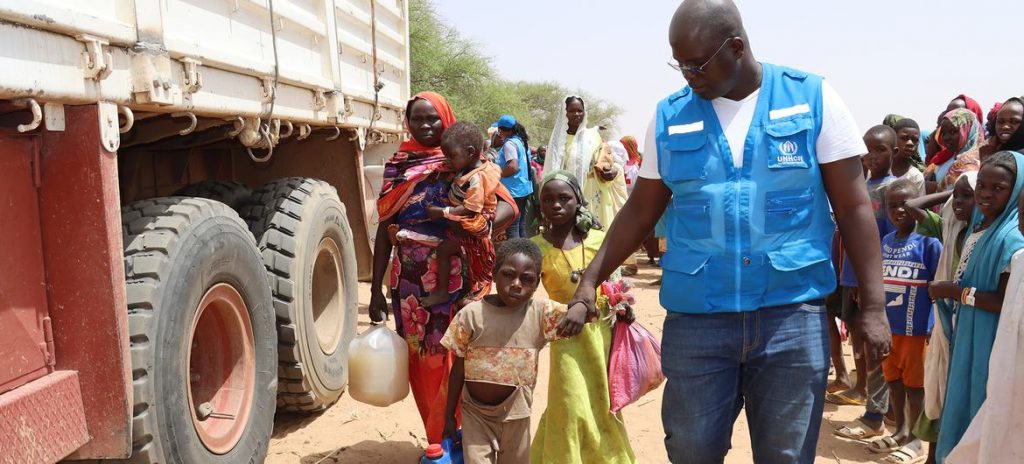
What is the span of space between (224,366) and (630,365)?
1688 mm

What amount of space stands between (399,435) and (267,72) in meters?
1.99


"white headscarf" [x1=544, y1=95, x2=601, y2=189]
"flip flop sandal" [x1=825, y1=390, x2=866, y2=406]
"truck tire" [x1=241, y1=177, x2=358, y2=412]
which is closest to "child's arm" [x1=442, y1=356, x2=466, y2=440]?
"truck tire" [x1=241, y1=177, x2=358, y2=412]

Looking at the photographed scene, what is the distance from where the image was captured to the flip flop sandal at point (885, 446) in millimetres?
4121

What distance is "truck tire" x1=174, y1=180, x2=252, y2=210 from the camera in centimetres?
382

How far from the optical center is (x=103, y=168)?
2291 mm

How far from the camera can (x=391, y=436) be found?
428cm

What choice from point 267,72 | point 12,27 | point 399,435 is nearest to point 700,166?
point 12,27

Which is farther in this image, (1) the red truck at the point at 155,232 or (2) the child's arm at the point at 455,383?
(2) the child's arm at the point at 455,383

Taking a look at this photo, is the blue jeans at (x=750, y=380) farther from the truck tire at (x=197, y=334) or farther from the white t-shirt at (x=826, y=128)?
the truck tire at (x=197, y=334)

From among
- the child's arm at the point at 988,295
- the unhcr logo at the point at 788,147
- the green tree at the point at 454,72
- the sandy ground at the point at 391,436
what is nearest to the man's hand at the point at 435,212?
the sandy ground at the point at 391,436

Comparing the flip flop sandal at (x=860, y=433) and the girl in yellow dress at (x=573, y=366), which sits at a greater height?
the girl in yellow dress at (x=573, y=366)

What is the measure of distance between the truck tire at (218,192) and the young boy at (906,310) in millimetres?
3278

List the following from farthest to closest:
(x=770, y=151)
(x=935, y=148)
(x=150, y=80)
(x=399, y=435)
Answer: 1. (x=935, y=148)
2. (x=399, y=435)
3. (x=150, y=80)
4. (x=770, y=151)

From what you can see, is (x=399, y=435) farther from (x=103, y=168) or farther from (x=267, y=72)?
(x=103, y=168)
